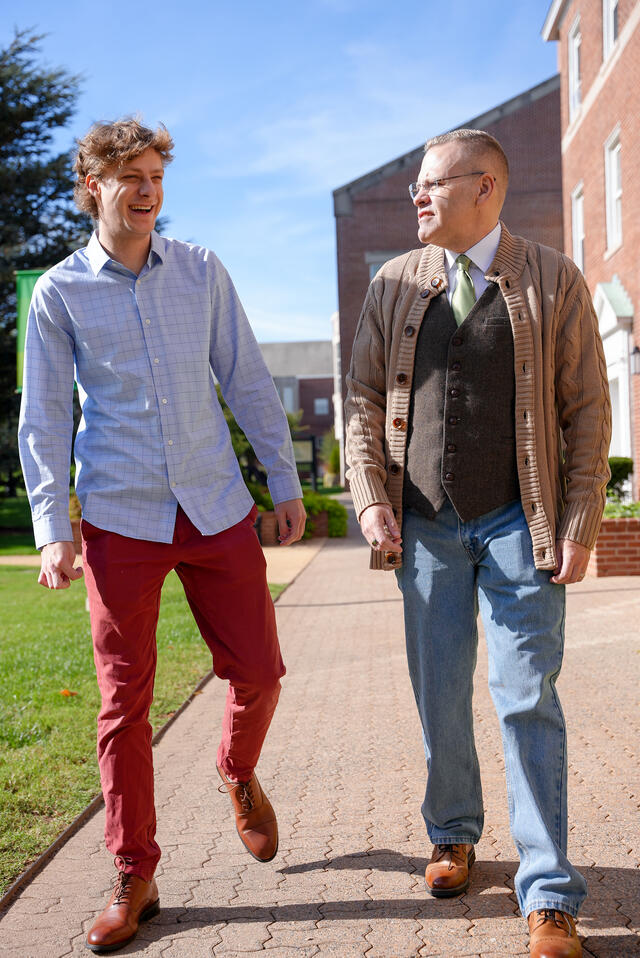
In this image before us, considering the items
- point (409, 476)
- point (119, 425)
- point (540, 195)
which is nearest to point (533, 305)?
point (409, 476)

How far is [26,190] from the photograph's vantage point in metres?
27.2

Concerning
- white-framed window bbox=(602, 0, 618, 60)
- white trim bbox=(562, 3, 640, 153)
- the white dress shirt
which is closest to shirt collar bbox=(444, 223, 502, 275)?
the white dress shirt

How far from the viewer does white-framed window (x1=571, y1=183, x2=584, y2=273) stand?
1878 centimetres

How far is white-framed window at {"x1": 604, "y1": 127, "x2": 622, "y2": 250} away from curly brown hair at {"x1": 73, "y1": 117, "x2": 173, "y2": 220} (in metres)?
14.1

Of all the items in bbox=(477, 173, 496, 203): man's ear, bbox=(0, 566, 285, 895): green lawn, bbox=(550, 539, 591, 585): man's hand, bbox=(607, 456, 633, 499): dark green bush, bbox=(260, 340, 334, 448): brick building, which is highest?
bbox=(260, 340, 334, 448): brick building

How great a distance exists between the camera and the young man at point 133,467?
9.77ft

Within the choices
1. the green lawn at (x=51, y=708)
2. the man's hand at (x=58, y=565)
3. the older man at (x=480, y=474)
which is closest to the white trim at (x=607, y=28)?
the green lawn at (x=51, y=708)

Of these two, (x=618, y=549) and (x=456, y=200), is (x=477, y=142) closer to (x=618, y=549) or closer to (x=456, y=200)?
(x=456, y=200)

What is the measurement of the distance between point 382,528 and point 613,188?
49.4 feet

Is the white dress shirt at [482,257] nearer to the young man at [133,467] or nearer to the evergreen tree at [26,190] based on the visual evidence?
the young man at [133,467]

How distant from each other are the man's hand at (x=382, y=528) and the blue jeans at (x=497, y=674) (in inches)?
3.0

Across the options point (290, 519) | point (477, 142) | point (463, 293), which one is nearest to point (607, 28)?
point (477, 142)

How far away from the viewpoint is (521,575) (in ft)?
9.39

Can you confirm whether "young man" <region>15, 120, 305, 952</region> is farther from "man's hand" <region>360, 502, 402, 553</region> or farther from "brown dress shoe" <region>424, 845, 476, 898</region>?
"brown dress shoe" <region>424, 845, 476, 898</region>
